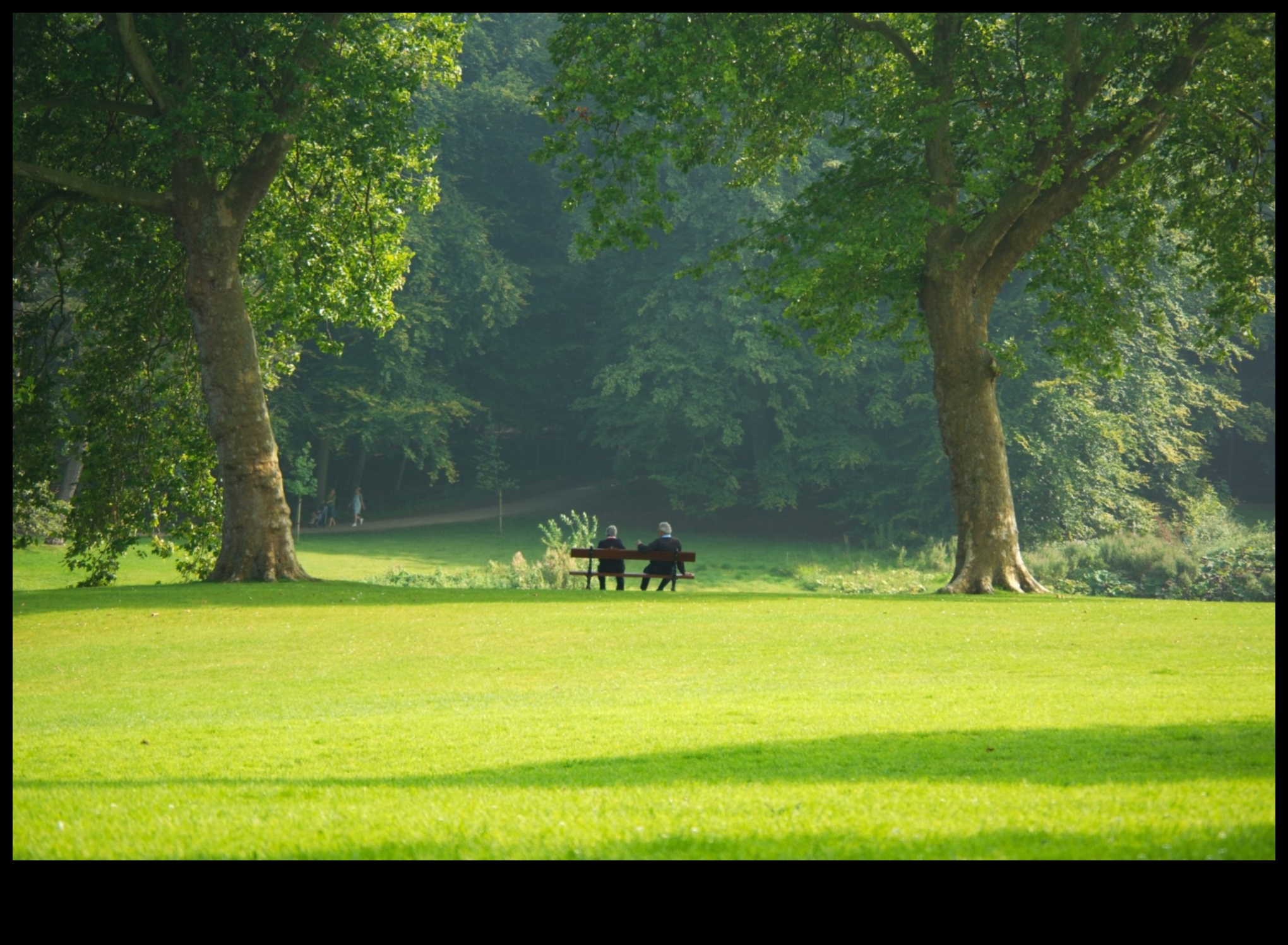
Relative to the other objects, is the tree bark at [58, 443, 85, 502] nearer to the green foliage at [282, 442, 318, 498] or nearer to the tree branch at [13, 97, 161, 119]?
the green foliage at [282, 442, 318, 498]

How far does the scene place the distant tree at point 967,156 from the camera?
20031 mm

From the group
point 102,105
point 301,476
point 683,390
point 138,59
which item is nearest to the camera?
point 138,59

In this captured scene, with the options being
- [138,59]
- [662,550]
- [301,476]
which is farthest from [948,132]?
[301,476]

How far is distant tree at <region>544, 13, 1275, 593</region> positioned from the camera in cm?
2003

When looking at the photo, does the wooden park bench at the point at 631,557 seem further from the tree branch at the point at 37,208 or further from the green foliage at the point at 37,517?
the tree branch at the point at 37,208

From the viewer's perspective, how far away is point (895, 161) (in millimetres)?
22500

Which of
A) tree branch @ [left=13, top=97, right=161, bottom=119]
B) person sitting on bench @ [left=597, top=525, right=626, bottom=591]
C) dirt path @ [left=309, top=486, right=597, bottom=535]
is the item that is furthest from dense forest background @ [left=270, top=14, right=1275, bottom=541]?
tree branch @ [left=13, top=97, right=161, bottom=119]

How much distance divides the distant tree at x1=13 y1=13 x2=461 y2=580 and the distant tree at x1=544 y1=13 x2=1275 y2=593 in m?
3.37

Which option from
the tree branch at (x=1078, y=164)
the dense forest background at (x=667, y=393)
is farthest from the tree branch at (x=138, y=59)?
the tree branch at (x=1078, y=164)

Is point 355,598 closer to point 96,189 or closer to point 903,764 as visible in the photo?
point 96,189

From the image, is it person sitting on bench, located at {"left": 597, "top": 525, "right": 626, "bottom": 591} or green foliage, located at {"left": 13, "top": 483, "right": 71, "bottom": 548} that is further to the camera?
green foliage, located at {"left": 13, "top": 483, "right": 71, "bottom": 548}

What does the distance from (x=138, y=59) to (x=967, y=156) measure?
45.7ft

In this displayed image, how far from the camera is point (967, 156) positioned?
A: 74.6 ft

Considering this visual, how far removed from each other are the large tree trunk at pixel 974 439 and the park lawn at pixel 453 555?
29.0 ft
